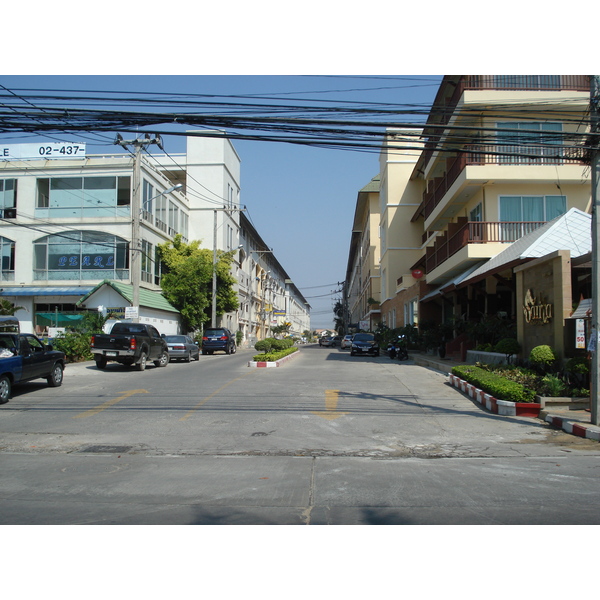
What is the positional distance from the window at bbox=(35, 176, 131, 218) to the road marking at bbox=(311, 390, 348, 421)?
84.3 feet

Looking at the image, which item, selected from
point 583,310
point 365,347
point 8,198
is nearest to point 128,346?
point 583,310

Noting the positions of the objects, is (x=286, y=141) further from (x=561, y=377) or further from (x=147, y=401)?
(x=561, y=377)

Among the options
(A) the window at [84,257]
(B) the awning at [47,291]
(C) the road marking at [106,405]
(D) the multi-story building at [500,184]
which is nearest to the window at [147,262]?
(A) the window at [84,257]

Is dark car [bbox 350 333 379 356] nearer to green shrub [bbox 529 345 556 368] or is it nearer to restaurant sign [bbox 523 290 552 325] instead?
restaurant sign [bbox 523 290 552 325]

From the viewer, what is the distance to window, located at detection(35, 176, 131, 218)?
35.7 m

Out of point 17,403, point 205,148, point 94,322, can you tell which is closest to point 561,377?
point 17,403

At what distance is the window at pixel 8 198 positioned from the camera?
35750mm

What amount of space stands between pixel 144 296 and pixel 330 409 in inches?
1015

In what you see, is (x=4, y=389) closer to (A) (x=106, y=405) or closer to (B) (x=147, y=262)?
(A) (x=106, y=405)

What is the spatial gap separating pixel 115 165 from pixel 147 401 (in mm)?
25890

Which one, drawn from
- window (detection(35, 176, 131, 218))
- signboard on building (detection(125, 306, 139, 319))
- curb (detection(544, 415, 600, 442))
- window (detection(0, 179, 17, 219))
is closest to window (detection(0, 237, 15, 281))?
window (detection(0, 179, 17, 219))

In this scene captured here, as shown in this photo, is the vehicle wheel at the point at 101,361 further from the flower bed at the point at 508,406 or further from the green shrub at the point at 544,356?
the green shrub at the point at 544,356

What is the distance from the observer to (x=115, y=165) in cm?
3562

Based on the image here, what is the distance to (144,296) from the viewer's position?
118ft
